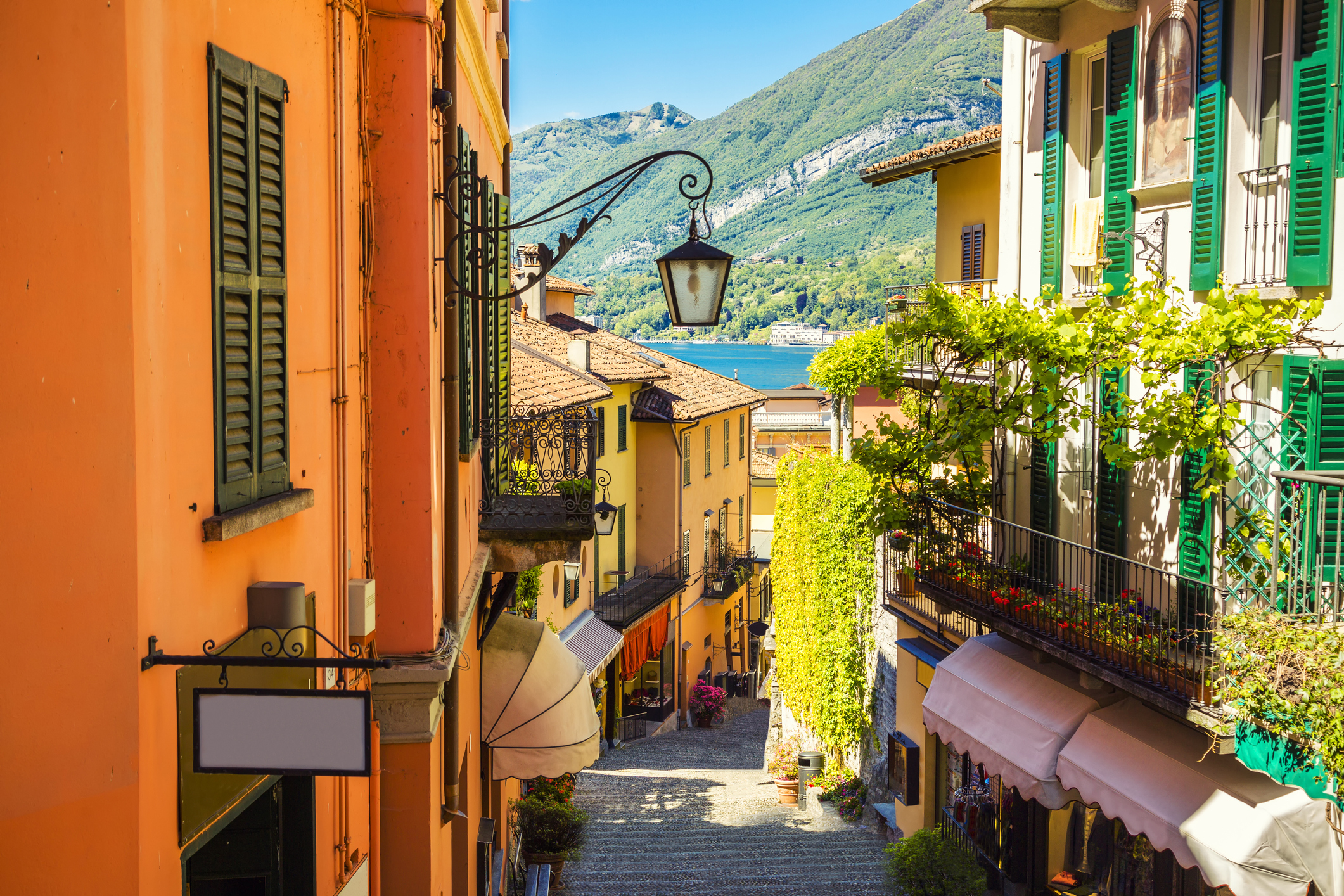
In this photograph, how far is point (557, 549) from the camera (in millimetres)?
8898

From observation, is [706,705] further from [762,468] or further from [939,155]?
[939,155]

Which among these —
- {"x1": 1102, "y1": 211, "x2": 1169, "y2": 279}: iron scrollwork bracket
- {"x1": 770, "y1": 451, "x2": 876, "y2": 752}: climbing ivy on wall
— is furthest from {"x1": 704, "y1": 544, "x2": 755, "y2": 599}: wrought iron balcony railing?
{"x1": 1102, "y1": 211, "x2": 1169, "y2": 279}: iron scrollwork bracket

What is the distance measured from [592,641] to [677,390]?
12.4 metres

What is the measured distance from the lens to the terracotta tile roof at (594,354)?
27.0 metres

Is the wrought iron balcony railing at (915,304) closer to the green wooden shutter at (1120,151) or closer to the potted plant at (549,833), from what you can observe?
the green wooden shutter at (1120,151)

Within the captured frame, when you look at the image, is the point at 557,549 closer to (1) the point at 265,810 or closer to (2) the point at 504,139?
(1) the point at 265,810

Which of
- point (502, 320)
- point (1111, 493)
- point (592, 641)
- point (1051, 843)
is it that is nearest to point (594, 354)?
point (592, 641)

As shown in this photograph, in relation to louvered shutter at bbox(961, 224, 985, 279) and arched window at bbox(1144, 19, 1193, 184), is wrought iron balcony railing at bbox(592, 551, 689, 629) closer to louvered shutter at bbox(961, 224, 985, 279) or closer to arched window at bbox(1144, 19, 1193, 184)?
louvered shutter at bbox(961, 224, 985, 279)

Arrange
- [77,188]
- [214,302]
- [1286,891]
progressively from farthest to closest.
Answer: [1286,891] → [214,302] → [77,188]

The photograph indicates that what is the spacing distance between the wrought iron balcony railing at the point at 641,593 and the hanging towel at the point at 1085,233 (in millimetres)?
17412

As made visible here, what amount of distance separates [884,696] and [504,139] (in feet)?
35.1

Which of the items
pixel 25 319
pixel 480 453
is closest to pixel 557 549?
pixel 480 453

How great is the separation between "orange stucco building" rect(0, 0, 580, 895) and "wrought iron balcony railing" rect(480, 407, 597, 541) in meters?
2.19

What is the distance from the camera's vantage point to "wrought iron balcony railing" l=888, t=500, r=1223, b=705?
30.7 feet
